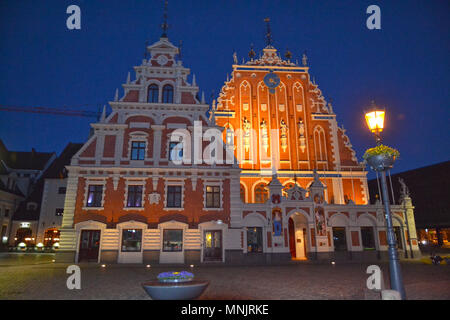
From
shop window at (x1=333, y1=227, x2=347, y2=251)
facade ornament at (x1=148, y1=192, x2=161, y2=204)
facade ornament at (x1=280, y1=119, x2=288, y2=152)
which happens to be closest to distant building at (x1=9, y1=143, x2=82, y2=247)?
facade ornament at (x1=148, y1=192, x2=161, y2=204)

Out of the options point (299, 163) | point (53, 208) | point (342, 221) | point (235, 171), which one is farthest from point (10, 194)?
point (342, 221)

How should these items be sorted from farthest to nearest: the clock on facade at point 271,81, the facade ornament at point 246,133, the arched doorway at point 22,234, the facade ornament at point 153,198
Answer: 1. the arched doorway at point 22,234
2. the clock on facade at point 271,81
3. the facade ornament at point 246,133
4. the facade ornament at point 153,198

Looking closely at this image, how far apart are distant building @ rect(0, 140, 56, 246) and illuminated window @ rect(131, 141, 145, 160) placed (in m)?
25.9

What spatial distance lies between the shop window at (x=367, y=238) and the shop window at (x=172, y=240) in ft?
54.1

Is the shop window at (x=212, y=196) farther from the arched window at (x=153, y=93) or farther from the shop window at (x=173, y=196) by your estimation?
the arched window at (x=153, y=93)

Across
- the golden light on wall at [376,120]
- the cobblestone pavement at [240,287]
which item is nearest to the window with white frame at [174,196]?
the cobblestone pavement at [240,287]

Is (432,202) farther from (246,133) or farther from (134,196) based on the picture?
(134,196)

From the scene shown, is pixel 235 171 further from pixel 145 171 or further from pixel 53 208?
pixel 53 208

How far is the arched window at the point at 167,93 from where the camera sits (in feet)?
82.1

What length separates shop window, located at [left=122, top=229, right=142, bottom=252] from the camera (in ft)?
71.4

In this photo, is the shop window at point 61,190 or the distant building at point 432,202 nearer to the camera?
the shop window at point 61,190

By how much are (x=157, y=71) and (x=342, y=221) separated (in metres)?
21.7
